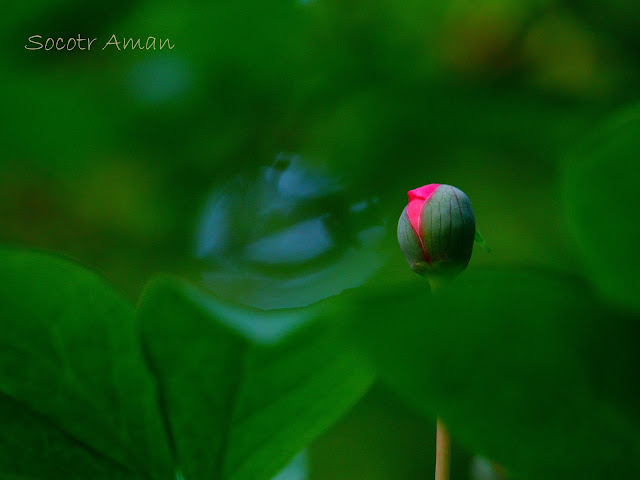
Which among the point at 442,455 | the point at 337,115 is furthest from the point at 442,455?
the point at 337,115

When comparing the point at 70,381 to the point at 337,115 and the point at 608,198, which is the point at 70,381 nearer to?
the point at 608,198

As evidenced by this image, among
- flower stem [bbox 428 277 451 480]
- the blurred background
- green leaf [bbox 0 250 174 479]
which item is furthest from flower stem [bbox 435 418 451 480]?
the blurred background

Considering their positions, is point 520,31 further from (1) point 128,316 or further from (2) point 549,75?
(1) point 128,316

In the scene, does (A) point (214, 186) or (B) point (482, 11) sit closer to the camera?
(B) point (482, 11)

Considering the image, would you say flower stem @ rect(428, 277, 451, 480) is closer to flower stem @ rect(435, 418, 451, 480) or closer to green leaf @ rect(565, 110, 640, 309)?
flower stem @ rect(435, 418, 451, 480)

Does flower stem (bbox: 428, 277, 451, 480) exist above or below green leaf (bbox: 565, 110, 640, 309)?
below

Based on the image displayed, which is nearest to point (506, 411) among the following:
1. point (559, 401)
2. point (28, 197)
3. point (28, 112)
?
point (559, 401)

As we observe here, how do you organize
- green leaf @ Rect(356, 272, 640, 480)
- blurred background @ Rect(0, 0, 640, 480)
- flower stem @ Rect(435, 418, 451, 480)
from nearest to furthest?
green leaf @ Rect(356, 272, 640, 480), flower stem @ Rect(435, 418, 451, 480), blurred background @ Rect(0, 0, 640, 480)

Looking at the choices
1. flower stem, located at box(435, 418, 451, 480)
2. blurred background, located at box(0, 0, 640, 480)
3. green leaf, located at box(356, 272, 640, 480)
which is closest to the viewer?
green leaf, located at box(356, 272, 640, 480)
